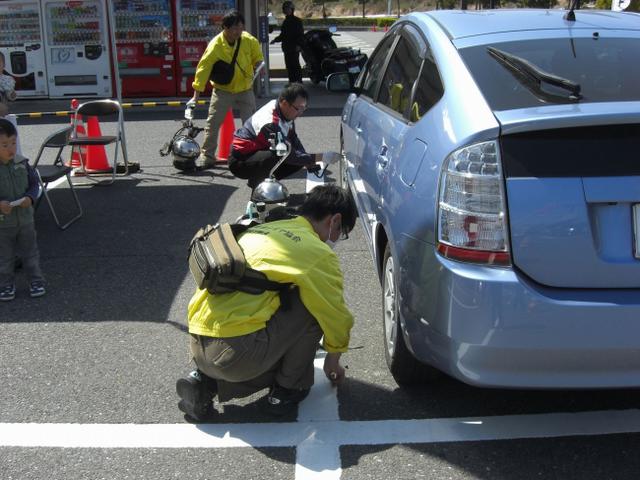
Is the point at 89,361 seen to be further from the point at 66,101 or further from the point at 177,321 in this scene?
the point at 66,101

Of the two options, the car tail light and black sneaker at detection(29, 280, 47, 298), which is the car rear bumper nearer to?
the car tail light

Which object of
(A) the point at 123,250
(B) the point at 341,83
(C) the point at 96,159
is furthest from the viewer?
(C) the point at 96,159

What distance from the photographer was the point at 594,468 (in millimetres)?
3168

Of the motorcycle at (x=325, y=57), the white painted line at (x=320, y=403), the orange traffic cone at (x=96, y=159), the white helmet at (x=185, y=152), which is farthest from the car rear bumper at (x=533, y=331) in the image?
the motorcycle at (x=325, y=57)

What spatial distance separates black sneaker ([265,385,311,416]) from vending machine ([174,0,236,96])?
37.9 feet

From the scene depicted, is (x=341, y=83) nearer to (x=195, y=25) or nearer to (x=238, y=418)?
(x=238, y=418)

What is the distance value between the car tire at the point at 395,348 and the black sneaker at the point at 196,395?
0.83 metres

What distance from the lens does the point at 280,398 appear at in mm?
3588

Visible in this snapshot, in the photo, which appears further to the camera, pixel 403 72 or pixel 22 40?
pixel 22 40

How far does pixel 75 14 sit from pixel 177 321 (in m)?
11.0

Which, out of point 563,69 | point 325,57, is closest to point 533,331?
point 563,69

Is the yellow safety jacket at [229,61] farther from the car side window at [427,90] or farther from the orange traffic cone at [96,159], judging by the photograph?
the car side window at [427,90]

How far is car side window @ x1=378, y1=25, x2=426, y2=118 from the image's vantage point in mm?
4011

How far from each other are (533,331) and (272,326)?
44.7 inches
